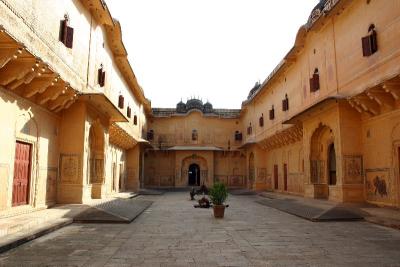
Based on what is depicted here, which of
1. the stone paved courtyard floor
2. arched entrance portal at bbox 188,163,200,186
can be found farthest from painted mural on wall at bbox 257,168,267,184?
the stone paved courtyard floor

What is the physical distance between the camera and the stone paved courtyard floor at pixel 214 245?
17.4ft

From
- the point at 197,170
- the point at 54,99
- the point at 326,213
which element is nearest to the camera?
the point at 326,213

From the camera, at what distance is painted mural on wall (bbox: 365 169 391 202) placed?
35.2 feet

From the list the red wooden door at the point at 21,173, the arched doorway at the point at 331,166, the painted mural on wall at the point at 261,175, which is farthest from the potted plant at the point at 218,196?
the painted mural on wall at the point at 261,175

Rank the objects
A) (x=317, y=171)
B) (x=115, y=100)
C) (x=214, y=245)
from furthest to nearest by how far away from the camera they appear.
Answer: (x=115, y=100) → (x=317, y=171) → (x=214, y=245)

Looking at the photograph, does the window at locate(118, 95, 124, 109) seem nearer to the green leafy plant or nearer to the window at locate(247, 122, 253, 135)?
the green leafy plant

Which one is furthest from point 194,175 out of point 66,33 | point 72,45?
point 66,33

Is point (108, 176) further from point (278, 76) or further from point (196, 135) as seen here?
point (196, 135)

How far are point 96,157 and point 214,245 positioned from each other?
31.2 feet

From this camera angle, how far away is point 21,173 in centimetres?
955

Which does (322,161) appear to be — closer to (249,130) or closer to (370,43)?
(370,43)

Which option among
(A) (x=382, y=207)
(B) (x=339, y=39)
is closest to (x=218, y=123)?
(B) (x=339, y=39)

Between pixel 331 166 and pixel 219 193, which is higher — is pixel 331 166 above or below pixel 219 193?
above

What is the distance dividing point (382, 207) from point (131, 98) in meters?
17.1
